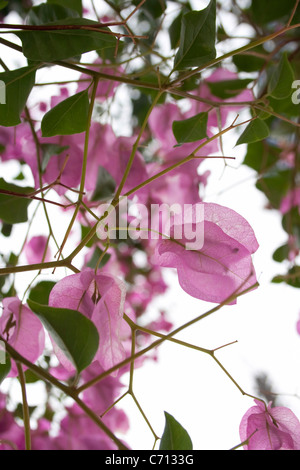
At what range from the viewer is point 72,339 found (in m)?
0.23

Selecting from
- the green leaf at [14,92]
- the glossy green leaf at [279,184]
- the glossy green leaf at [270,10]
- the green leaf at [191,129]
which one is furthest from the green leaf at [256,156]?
the green leaf at [14,92]

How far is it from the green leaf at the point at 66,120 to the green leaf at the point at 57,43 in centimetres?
6

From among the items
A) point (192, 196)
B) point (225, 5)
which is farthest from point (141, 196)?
point (225, 5)

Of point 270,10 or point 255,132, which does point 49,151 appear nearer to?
point 255,132

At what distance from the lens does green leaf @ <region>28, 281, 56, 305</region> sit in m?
0.42

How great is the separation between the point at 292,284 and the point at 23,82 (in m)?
0.37

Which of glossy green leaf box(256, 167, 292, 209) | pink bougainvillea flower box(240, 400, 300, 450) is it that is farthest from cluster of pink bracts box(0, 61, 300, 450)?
glossy green leaf box(256, 167, 292, 209)

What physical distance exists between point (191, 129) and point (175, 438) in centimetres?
22

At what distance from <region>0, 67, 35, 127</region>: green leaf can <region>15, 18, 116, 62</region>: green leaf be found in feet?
0.10

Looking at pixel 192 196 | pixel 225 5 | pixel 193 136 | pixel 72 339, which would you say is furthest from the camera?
pixel 225 5

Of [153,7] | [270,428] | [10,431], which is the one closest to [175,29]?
[153,7]

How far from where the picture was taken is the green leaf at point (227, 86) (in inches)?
20.0
